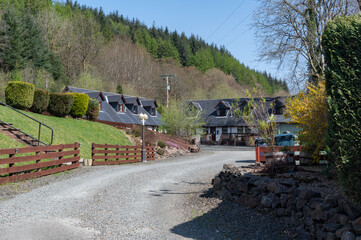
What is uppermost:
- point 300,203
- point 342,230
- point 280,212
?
point 300,203

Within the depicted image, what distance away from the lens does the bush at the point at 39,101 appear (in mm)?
21766

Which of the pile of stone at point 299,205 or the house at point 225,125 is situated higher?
the house at point 225,125

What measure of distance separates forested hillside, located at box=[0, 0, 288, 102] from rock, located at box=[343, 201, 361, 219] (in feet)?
34.3

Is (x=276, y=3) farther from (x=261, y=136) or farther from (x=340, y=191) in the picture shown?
(x=340, y=191)

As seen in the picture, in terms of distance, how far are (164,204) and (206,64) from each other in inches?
3664

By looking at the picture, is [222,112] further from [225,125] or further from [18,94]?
[18,94]

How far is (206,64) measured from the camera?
3880 inches

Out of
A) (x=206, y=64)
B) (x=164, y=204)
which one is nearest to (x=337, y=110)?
(x=164, y=204)

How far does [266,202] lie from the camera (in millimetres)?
6492

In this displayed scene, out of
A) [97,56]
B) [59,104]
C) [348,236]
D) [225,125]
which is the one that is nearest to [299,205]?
[348,236]

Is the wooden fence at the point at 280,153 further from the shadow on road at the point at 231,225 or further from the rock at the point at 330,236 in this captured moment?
the rock at the point at 330,236

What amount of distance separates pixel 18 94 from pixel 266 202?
19.2 metres

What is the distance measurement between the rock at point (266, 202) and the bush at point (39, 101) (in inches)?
771

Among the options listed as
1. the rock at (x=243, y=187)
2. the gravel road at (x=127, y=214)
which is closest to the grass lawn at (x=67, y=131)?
the gravel road at (x=127, y=214)
